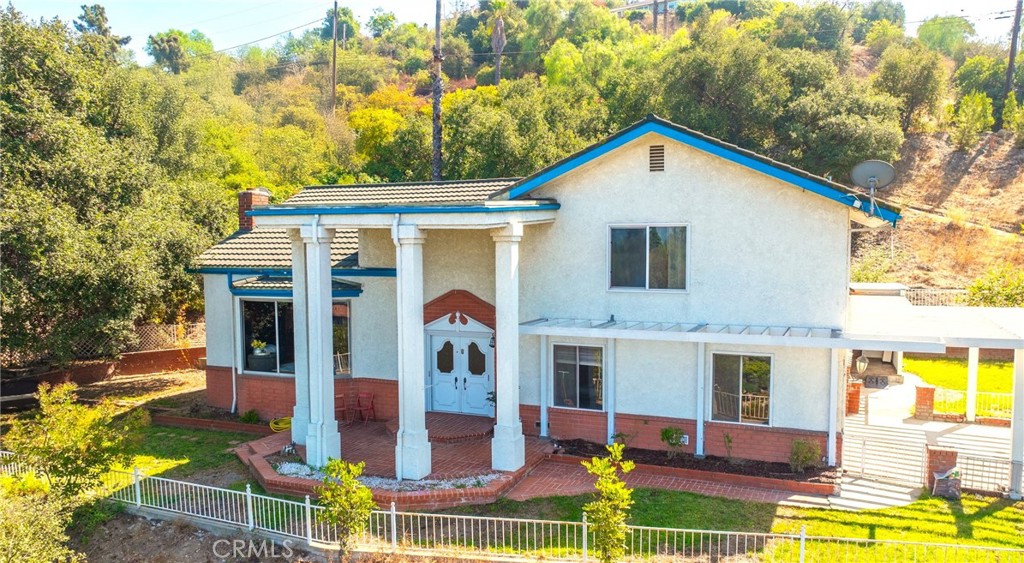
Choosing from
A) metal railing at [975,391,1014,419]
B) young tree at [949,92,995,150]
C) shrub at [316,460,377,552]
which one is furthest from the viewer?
young tree at [949,92,995,150]

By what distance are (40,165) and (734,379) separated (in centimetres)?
1868

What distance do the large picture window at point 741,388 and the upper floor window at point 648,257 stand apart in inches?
70.1

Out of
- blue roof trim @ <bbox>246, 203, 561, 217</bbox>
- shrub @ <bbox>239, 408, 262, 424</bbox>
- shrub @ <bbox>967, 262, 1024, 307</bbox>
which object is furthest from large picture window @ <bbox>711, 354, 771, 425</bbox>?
shrub @ <bbox>967, 262, 1024, 307</bbox>

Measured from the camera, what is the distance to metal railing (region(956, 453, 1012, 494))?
1238 cm

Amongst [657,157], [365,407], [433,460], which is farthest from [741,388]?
[365,407]

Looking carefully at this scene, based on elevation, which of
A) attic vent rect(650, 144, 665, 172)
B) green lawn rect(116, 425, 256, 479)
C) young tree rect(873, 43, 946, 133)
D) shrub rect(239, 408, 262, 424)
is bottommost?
green lawn rect(116, 425, 256, 479)

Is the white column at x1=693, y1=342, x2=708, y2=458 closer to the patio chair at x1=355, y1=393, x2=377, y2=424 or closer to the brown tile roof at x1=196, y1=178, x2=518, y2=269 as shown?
the brown tile roof at x1=196, y1=178, x2=518, y2=269

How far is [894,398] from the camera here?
17.6 metres

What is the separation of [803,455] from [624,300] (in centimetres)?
446

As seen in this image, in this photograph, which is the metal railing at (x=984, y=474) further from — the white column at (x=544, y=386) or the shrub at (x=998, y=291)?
the shrub at (x=998, y=291)

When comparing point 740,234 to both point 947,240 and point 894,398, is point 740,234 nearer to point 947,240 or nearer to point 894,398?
point 894,398

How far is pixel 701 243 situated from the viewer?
1426 centimetres

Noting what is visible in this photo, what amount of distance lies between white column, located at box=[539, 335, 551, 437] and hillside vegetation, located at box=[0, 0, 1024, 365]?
11.8m

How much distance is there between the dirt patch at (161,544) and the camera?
11.3 meters
